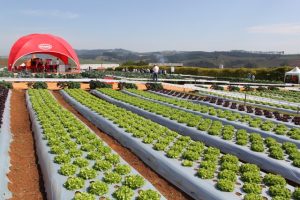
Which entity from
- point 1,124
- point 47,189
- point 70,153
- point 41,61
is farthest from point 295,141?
point 41,61

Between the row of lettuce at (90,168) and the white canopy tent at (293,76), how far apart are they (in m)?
38.9

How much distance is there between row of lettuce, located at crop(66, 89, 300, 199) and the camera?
798 cm

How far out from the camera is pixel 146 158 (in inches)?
434

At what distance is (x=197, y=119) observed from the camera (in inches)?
625

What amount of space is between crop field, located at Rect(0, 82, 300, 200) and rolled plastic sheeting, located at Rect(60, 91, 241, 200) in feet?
0.08

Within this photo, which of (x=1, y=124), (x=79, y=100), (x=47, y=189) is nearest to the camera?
(x=47, y=189)

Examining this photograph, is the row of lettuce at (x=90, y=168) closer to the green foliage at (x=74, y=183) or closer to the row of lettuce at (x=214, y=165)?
the green foliage at (x=74, y=183)

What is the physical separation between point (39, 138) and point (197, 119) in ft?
24.2

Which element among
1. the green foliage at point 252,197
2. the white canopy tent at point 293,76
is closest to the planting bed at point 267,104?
the green foliage at point 252,197

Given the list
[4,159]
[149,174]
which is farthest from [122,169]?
[4,159]

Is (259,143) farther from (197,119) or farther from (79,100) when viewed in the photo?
(79,100)

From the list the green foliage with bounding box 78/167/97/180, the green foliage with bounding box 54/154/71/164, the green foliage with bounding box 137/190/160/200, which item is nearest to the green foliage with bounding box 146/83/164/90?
the green foliage with bounding box 54/154/71/164

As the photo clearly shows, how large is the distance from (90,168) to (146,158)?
2.50m

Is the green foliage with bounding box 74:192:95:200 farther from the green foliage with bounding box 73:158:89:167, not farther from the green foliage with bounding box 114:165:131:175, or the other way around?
the green foliage with bounding box 73:158:89:167
